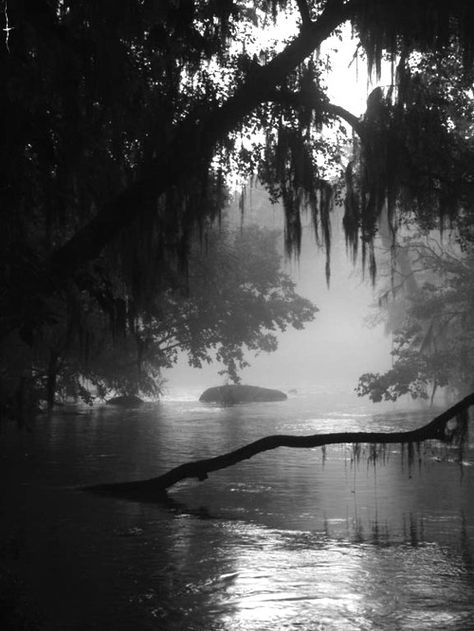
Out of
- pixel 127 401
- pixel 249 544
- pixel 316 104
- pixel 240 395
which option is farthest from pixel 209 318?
pixel 249 544

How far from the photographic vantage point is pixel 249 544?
39.2 ft

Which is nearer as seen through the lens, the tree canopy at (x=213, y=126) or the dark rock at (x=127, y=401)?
the tree canopy at (x=213, y=126)

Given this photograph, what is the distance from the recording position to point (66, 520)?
13.7 meters

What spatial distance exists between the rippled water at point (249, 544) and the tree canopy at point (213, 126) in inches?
105

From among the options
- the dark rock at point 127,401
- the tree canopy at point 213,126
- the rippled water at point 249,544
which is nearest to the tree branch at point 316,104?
the tree canopy at point 213,126

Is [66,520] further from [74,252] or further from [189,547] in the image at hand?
[74,252]

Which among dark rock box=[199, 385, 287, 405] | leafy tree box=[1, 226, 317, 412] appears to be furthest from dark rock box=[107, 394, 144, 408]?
dark rock box=[199, 385, 287, 405]

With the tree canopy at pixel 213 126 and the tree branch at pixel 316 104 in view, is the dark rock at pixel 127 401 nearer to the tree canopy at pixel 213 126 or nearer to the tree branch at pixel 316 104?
the tree canopy at pixel 213 126

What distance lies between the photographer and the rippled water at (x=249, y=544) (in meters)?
8.67

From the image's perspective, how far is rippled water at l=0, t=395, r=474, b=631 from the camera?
28.5ft

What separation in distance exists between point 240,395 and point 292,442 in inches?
1655

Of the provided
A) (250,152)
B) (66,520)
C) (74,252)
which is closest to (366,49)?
(250,152)

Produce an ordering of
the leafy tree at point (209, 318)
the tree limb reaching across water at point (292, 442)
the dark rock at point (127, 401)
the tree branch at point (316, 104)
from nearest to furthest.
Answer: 1. the tree branch at point (316, 104)
2. the tree limb reaching across water at point (292, 442)
3. the leafy tree at point (209, 318)
4. the dark rock at point (127, 401)

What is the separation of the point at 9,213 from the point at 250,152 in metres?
6.00
